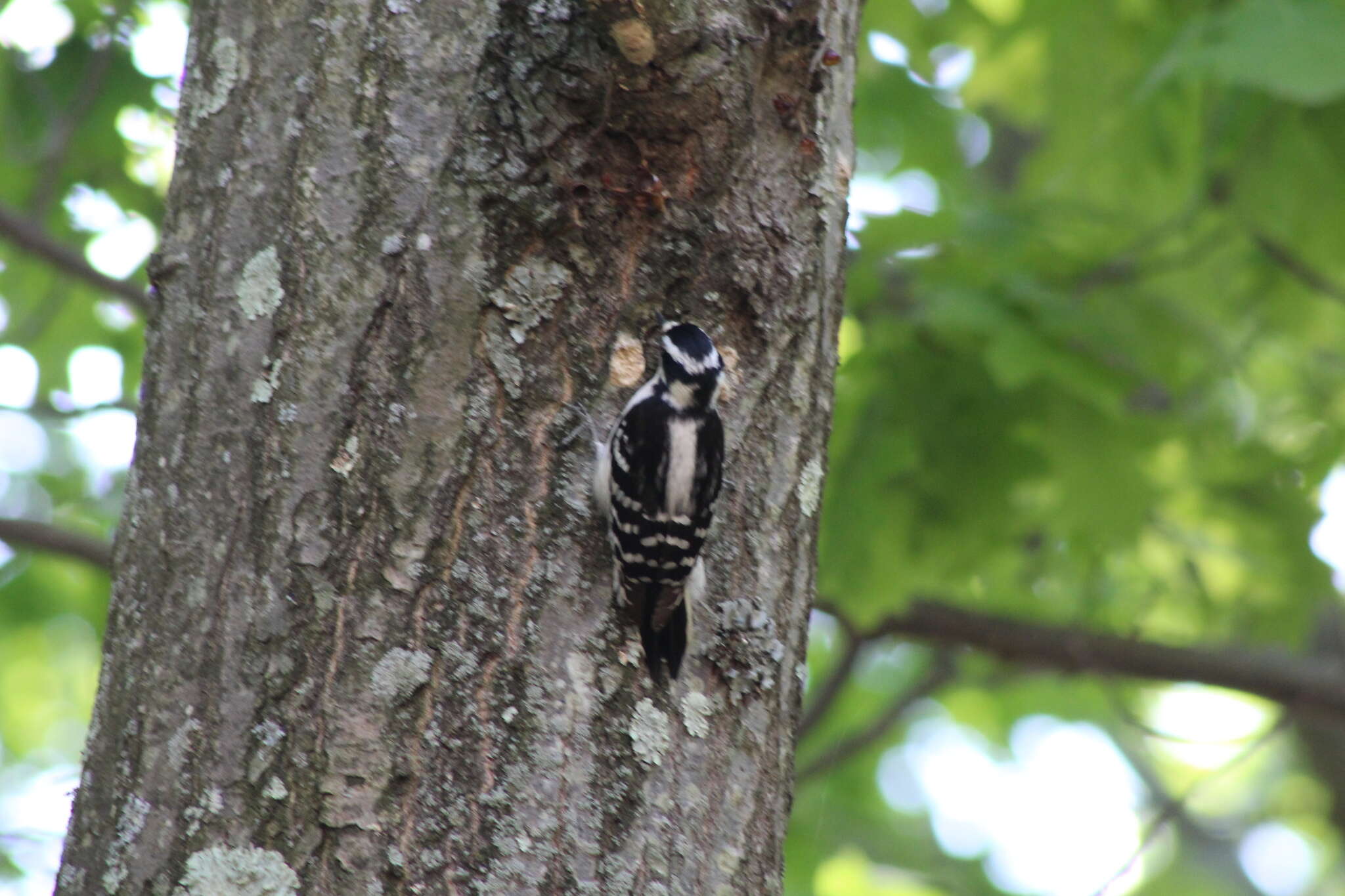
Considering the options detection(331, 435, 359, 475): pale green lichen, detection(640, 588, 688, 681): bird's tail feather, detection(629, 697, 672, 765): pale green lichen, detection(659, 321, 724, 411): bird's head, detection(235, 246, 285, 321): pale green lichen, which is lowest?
detection(629, 697, 672, 765): pale green lichen

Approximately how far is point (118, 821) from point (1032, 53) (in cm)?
508

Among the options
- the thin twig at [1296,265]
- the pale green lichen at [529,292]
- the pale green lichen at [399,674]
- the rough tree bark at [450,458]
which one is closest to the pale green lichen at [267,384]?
the rough tree bark at [450,458]

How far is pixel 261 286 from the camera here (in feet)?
7.32

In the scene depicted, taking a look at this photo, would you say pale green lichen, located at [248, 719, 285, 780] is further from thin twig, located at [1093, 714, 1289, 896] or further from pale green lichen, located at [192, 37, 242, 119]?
thin twig, located at [1093, 714, 1289, 896]

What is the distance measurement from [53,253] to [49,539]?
98cm

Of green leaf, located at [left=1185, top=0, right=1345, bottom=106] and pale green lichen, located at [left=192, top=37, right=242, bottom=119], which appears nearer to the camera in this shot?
pale green lichen, located at [left=192, top=37, right=242, bottom=119]

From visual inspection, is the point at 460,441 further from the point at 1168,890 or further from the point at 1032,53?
the point at 1168,890

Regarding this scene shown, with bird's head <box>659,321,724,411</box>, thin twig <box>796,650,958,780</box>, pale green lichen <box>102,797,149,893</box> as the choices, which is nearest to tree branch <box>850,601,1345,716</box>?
thin twig <box>796,650,958,780</box>

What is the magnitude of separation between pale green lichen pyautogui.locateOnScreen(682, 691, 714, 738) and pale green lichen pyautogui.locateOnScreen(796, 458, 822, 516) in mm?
442

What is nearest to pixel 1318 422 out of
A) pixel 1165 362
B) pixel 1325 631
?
pixel 1165 362

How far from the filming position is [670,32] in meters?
2.25

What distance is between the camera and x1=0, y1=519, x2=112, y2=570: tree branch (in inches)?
164

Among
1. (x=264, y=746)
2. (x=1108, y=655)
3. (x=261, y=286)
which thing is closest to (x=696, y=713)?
(x=264, y=746)

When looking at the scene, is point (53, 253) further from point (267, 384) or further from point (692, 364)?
point (692, 364)
